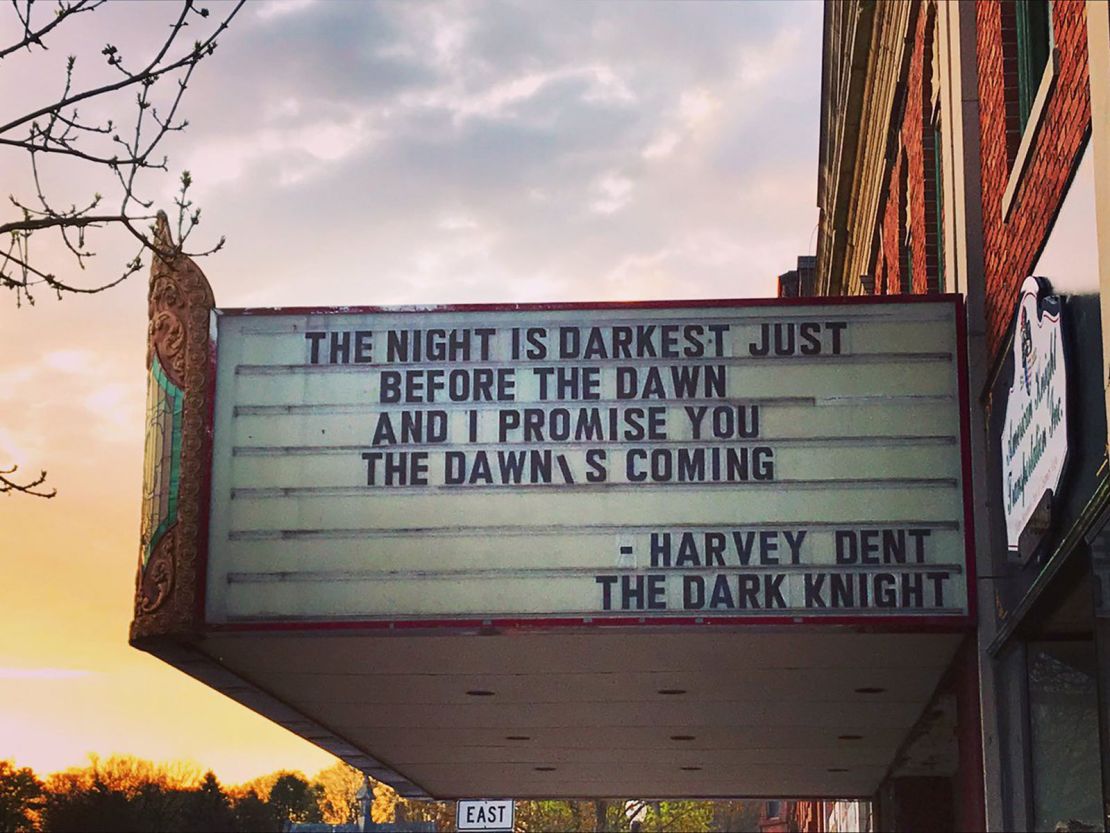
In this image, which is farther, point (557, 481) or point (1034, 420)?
point (557, 481)

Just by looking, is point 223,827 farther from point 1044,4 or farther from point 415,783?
point 1044,4

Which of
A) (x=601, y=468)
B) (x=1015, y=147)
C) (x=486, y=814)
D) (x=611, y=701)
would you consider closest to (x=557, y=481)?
(x=601, y=468)

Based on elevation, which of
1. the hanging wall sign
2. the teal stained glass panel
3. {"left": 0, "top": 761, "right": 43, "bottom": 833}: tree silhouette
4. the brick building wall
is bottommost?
{"left": 0, "top": 761, "right": 43, "bottom": 833}: tree silhouette

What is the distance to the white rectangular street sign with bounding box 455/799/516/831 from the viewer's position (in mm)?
23406

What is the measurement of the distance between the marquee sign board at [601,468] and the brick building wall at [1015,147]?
2.83ft

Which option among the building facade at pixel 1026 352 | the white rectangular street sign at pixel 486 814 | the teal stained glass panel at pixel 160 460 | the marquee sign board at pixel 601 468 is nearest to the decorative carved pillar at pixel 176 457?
the teal stained glass panel at pixel 160 460

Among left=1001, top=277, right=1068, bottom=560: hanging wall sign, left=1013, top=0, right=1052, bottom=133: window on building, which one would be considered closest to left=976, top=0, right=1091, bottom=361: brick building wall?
left=1013, top=0, right=1052, bottom=133: window on building

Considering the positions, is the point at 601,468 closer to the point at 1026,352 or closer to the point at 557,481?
the point at 557,481

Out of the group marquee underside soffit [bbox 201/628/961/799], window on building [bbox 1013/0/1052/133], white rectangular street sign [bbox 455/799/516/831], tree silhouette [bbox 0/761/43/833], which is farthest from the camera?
white rectangular street sign [bbox 455/799/516/831]

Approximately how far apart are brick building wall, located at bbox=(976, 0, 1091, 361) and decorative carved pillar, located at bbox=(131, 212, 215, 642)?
218 inches

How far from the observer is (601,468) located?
12.4 meters

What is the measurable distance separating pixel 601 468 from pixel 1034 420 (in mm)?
3655

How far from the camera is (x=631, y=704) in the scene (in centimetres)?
1600

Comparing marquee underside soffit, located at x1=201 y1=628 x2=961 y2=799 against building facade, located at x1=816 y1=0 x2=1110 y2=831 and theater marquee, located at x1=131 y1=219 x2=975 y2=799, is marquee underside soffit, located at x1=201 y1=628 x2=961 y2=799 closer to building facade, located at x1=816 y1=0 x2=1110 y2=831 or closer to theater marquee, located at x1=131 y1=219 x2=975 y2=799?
theater marquee, located at x1=131 y1=219 x2=975 y2=799
